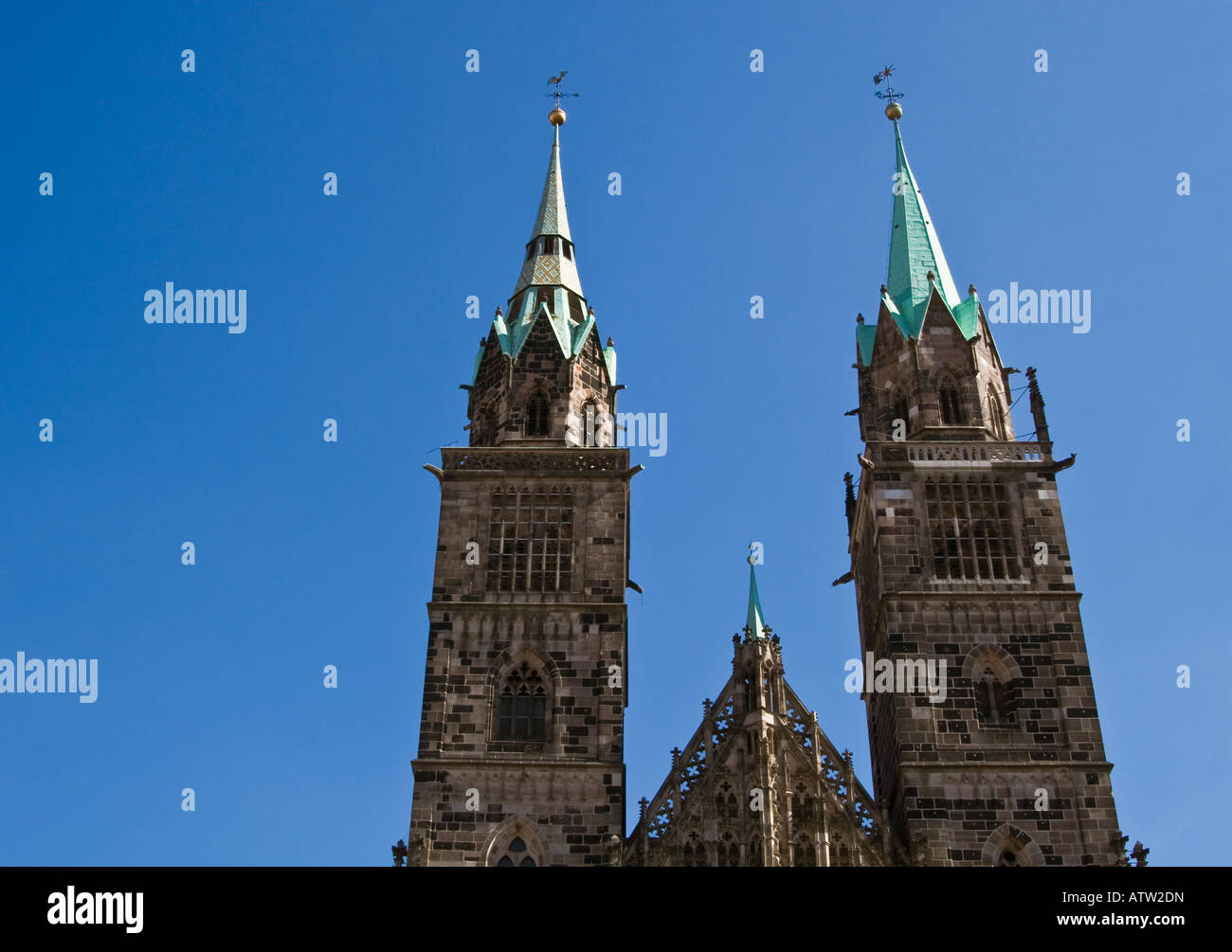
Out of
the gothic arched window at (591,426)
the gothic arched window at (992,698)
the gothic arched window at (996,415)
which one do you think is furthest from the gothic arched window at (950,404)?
the gothic arched window at (591,426)

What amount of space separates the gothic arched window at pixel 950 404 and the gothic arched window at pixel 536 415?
33.7 feet

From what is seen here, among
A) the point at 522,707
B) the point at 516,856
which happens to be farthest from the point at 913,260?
the point at 516,856

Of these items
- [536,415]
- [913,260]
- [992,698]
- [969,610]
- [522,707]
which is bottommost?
[992,698]

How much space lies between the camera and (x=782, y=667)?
3850 centimetres

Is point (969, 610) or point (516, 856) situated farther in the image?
point (969, 610)

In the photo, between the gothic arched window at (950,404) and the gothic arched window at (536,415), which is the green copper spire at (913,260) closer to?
the gothic arched window at (950,404)

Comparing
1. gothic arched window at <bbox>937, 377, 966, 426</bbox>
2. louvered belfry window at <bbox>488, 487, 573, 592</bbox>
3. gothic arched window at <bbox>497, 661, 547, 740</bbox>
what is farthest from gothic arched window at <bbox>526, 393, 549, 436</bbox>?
gothic arched window at <bbox>937, 377, 966, 426</bbox>

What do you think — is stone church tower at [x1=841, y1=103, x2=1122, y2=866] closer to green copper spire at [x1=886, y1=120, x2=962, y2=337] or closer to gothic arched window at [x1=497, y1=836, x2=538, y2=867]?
green copper spire at [x1=886, y1=120, x2=962, y2=337]

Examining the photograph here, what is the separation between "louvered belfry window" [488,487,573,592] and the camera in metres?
39.7

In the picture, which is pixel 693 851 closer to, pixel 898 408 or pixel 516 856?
pixel 516 856

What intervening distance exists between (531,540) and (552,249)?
12.0 meters
